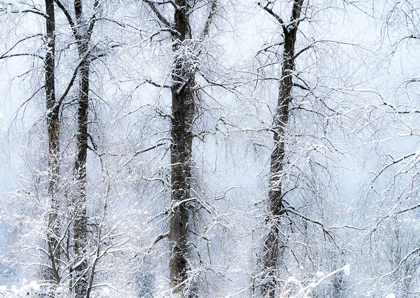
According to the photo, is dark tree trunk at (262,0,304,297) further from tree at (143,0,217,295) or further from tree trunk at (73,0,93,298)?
tree trunk at (73,0,93,298)

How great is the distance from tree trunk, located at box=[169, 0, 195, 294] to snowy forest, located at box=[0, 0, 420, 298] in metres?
0.03

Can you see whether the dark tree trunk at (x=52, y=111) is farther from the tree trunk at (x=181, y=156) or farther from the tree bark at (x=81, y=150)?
the tree trunk at (x=181, y=156)

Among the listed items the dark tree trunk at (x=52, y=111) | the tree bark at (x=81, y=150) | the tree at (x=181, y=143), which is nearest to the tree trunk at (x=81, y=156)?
the tree bark at (x=81, y=150)

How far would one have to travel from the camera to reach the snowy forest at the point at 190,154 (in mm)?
7230

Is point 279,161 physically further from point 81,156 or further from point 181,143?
point 81,156

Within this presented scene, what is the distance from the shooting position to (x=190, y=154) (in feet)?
26.9

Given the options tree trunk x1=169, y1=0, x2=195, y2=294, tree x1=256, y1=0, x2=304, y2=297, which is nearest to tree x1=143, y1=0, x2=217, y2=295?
tree trunk x1=169, y1=0, x2=195, y2=294

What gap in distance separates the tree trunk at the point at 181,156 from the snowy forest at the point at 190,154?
0.03 m

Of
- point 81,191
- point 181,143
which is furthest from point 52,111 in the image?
point 181,143

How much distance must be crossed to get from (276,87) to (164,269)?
12.9 feet

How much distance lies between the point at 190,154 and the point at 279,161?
182 cm

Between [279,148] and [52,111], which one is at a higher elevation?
[52,111]

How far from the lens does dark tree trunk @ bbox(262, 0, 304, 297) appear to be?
288 inches

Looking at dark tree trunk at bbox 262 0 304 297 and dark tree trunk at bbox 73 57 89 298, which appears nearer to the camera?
dark tree trunk at bbox 262 0 304 297
